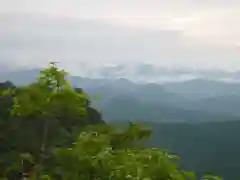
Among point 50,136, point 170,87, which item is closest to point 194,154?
point 50,136

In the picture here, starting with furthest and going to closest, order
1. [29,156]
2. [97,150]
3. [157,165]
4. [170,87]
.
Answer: [170,87]
[29,156]
[97,150]
[157,165]

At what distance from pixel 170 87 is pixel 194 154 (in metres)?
43.9

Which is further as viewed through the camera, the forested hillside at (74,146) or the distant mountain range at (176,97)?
the distant mountain range at (176,97)

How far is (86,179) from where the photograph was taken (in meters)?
1.89

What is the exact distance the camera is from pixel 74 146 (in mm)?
1952

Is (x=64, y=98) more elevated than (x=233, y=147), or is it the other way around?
(x=64, y=98)

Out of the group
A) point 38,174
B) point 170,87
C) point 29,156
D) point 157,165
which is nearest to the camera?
point 157,165

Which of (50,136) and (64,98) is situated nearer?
(64,98)

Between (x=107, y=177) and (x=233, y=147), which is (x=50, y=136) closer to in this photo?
(x=107, y=177)

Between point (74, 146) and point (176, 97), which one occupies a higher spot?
point (176, 97)

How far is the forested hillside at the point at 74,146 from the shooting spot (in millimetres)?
1800

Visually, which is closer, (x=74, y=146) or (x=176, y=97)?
(x=74, y=146)

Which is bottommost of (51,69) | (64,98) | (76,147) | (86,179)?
(86,179)

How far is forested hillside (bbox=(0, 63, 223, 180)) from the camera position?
70.9 inches
